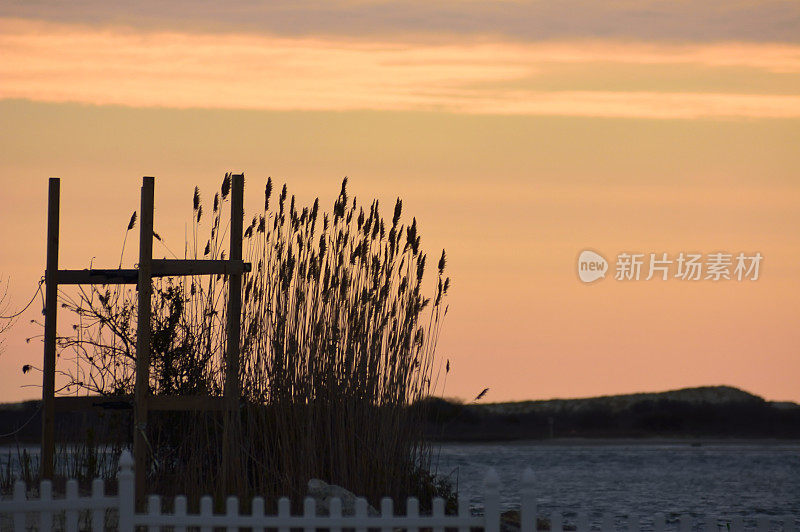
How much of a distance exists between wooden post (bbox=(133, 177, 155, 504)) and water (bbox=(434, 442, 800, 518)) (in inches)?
186

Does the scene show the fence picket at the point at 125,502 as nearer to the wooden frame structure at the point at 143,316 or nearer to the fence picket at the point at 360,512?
the fence picket at the point at 360,512

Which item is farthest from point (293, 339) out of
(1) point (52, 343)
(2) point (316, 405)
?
(1) point (52, 343)

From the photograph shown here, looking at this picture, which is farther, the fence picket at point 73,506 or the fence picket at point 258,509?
the fence picket at point 73,506

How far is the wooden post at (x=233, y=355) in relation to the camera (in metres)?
7.74

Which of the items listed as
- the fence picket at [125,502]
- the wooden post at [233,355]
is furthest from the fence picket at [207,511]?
the wooden post at [233,355]

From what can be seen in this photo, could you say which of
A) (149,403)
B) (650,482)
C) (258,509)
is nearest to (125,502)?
(258,509)

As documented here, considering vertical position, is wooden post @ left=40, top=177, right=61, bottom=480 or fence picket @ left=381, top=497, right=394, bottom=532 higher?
wooden post @ left=40, top=177, right=61, bottom=480

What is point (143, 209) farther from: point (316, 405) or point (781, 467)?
point (781, 467)

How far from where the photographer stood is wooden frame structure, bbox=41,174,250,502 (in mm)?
8109

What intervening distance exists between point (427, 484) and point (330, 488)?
1.09 meters

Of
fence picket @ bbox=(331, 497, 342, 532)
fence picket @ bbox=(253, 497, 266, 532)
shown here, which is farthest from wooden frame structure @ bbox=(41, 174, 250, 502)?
fence picket @ bbox=(331, 497, 342, 532)

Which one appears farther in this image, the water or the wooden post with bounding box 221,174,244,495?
the water

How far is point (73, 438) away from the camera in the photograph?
9055mm

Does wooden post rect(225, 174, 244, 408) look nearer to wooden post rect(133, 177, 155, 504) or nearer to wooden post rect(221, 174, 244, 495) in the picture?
wooden post rect(221, 174, 244, 495)
